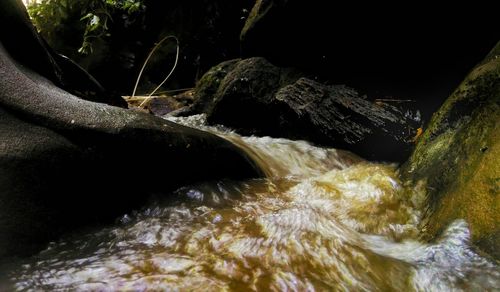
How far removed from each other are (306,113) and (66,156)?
364cm

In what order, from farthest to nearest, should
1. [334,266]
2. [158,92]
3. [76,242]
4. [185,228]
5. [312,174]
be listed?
[158,92], [312,174], [185,228], [76,242], [334,266]

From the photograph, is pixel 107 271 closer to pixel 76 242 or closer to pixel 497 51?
pixel 76 242

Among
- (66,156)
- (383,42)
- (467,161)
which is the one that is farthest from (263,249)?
(383,42)

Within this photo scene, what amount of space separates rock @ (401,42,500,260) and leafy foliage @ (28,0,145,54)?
857cm

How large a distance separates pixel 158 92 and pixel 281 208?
747 cm

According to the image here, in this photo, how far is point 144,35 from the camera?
10234mm

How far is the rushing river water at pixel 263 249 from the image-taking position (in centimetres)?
195

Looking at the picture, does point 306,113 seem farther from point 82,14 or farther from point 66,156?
point 82,14

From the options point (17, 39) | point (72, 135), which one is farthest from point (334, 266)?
point (17, 39)

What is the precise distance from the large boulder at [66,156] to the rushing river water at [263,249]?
0.53 feet

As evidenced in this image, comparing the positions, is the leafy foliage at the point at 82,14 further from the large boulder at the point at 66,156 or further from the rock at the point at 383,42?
the large boulder at the point at 66,156

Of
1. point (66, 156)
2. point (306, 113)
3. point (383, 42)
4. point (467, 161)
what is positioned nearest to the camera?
point (66, 156)

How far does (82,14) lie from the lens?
9.49 metres

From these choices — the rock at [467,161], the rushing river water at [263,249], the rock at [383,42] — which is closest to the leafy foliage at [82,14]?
the rock at [383,42]
